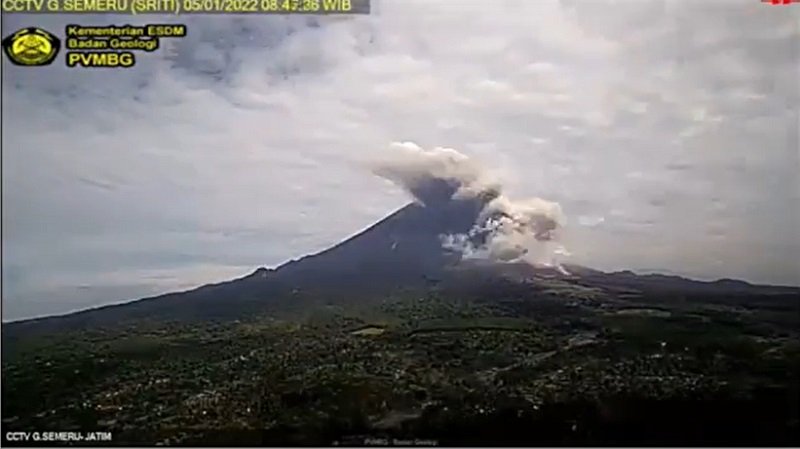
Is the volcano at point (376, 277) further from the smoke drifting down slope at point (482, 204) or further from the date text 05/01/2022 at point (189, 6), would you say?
the date text 05/01/2022 at point (189, 6)

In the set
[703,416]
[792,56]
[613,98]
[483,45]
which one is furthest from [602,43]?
[703,416]

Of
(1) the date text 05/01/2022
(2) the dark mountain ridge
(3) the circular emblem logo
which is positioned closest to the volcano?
(2) the dark mountain ridge

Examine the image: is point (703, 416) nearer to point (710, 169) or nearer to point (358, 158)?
point (710, 169)

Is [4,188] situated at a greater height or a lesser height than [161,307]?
greater

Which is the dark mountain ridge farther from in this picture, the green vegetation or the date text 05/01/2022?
the date text 05/01/2022

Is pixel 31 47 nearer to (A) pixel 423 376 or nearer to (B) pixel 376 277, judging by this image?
(B) pixel 376 277

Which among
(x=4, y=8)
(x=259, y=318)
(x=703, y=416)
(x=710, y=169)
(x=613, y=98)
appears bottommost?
(x=703, y=416)
